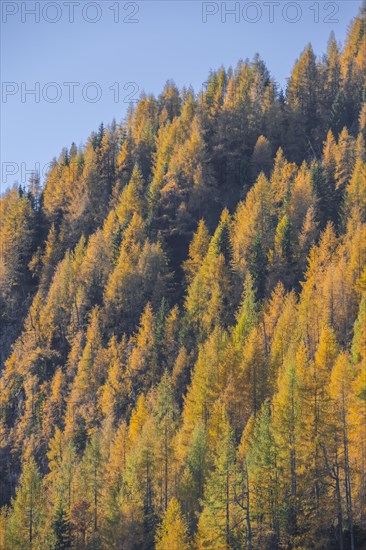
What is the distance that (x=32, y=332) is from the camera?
101 metres

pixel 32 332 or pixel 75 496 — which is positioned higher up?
pixel 32 332

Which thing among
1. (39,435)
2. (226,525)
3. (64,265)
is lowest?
(226,525)

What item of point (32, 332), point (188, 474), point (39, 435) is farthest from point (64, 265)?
point (188, 474)

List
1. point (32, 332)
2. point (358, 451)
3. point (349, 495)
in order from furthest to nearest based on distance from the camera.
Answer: point (32, 332) < point (358, 451) < point (349, 495)

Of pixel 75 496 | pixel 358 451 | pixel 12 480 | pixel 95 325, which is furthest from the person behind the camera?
pixel 95 325

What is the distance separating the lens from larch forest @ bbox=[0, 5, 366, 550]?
1688 inches

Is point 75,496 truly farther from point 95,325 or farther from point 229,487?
point 95,325

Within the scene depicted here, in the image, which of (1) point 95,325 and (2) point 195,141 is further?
(2) point 195,141

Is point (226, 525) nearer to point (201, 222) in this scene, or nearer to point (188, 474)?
point (188, 474)

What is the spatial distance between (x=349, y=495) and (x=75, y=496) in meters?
26.9

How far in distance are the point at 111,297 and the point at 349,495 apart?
60.7 meters

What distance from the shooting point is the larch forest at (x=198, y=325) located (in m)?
42.9

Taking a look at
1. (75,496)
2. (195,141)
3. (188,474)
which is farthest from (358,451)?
(195,141)

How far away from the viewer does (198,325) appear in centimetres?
8506
